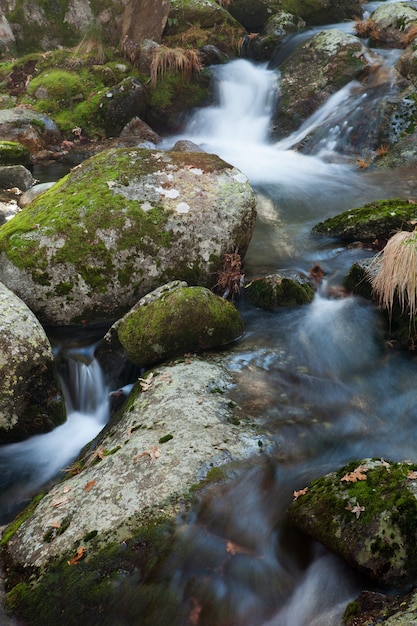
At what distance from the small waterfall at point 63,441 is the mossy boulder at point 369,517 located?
7.99ft

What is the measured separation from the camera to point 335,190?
379 inches

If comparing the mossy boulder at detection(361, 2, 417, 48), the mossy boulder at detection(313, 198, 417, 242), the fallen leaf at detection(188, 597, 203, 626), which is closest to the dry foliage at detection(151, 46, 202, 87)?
the mossy boulder at detection(361, 2, 417, 48)

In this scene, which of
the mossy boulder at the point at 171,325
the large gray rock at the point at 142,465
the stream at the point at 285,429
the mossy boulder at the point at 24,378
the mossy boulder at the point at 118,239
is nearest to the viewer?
the stream at the point at 285,429

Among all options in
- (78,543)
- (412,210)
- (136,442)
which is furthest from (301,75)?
(78,543)

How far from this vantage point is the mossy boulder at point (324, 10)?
15.2 metres

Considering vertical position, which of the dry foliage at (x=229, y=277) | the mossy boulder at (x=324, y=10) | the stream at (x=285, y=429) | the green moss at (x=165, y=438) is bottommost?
the stream at (x=285, y=429)

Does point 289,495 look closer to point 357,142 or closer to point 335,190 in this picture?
point 335,190

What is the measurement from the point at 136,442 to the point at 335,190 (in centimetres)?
779

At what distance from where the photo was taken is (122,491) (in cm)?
317

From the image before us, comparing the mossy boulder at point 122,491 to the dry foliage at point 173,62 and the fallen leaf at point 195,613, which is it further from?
the dry foliage at point 173,62

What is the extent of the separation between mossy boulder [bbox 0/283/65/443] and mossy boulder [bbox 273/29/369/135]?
10.4m

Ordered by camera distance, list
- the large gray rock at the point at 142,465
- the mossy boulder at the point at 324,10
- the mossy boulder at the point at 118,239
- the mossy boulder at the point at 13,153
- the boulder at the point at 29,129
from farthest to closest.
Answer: the mossy boulder at the point at 324,10
the boulder at the point at 29,129
the mossy boulder at the point at 13,153
the mossy boulder at the point at 118,239
the large gray rock at the point at 142,465

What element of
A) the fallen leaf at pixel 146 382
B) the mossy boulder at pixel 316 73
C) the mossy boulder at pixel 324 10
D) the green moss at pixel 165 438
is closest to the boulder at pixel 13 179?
the mossy boulder at pixel 316 73

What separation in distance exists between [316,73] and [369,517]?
43.6 feet
